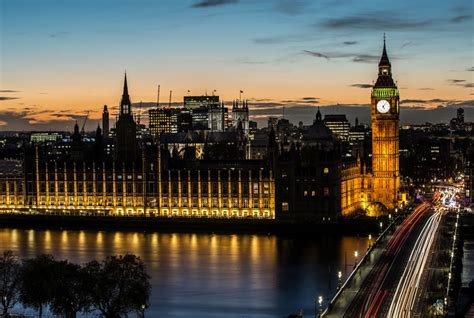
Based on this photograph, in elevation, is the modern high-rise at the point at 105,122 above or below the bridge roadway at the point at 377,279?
above

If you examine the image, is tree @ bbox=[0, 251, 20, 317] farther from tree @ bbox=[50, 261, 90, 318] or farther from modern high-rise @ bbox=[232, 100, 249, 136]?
modern high-rise @ bbox=[232, 100, 249, 136]

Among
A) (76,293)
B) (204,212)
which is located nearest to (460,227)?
(204,212)

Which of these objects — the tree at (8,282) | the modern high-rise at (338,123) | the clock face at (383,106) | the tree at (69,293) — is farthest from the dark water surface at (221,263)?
the modern high-rise at (338,123)

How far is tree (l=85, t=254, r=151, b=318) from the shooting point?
32906 mm

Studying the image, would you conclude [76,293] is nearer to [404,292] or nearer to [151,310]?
[151,310]

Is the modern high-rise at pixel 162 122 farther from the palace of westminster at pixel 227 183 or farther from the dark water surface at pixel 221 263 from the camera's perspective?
the dark water surface at pixel 221 263

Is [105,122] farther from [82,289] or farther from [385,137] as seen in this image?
[82,289]

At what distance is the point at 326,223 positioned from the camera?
61062 millimetres

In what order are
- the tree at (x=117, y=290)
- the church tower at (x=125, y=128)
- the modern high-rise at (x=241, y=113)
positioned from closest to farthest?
the tree at (x=117, y=290) < the church tower at (x=125, y=128) < the modern high-rise at (x=241, y=113)

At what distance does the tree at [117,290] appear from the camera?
108 ft

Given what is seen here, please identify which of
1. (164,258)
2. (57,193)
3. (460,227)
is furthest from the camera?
(57,193)

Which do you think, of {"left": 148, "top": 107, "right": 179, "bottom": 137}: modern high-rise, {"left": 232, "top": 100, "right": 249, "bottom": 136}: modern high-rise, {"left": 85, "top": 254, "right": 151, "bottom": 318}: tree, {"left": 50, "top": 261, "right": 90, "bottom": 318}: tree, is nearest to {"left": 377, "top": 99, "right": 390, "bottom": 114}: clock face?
{"left": 85, "top": 254, "right": 151, "bottom": 318}: tree

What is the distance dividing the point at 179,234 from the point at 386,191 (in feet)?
55.1

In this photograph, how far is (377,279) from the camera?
38.7m
